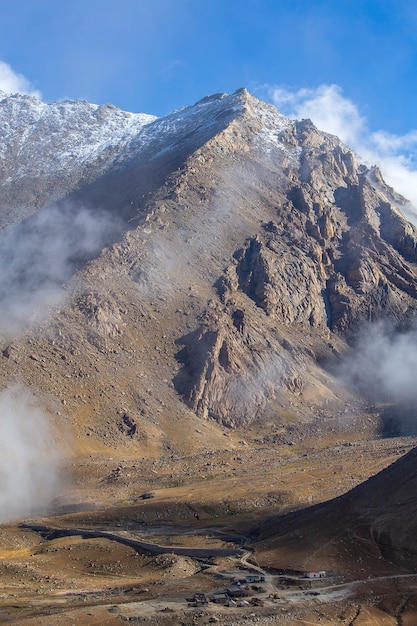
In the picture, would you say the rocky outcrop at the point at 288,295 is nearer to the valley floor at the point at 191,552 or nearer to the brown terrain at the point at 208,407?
the brown terrain at the point at 208,407

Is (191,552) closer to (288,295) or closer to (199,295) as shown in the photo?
(199,295)

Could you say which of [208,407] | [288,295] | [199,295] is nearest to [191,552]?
[208,407]

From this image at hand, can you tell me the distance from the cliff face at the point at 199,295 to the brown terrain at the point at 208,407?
0.51m

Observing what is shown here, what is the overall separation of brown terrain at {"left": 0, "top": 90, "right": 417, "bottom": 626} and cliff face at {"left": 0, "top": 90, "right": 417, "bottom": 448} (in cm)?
51

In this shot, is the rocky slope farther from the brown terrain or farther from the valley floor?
the valley floor

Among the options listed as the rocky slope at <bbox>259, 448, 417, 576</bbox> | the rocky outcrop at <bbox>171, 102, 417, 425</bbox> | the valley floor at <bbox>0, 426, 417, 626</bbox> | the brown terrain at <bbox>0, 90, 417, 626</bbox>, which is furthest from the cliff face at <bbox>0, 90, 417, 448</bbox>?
the rocky slope at <bbox>259, 448, 417, 576</bbox>

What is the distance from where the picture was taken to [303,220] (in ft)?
614

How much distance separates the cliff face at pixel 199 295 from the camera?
410 ft

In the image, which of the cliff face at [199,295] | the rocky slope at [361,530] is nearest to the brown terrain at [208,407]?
the rocky slope at [361,530]

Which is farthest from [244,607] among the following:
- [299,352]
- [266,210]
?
[266,210]

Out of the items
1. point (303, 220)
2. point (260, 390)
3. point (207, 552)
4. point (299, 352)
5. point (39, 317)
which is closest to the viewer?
point (207, 552)

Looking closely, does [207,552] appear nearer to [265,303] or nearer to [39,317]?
[39,317]

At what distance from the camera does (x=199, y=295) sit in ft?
502

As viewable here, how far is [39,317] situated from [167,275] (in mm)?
35203
